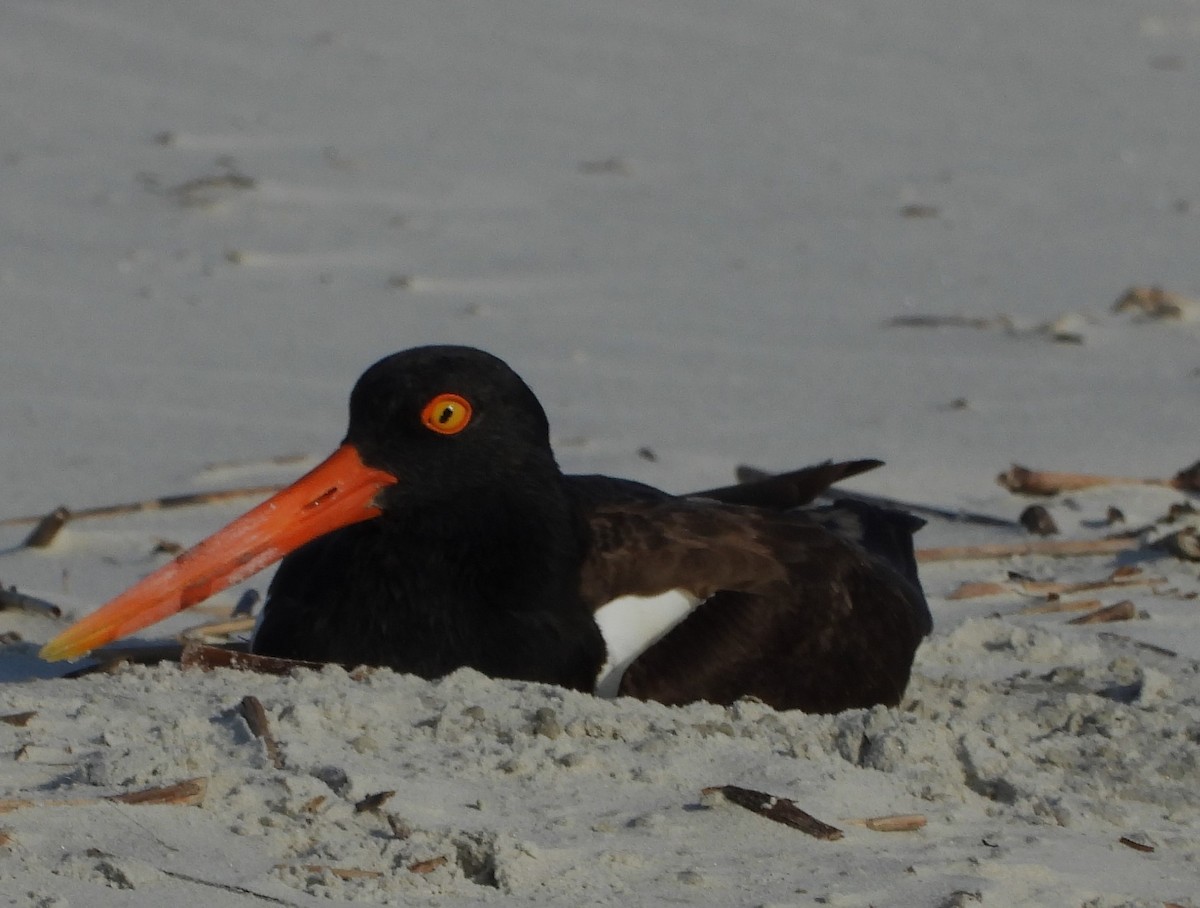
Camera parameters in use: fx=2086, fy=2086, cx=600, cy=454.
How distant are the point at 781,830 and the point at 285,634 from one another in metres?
Answer: 1.40

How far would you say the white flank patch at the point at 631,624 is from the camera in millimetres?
4285

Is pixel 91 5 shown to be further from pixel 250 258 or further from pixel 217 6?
pixel 250 258

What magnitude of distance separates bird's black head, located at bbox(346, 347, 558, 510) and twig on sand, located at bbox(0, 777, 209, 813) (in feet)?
4.08

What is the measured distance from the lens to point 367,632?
420 centimetres

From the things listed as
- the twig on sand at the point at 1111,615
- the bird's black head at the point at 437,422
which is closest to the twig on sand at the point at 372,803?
the bird's black head at the point at 437,422

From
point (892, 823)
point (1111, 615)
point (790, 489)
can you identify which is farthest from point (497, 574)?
point (1111, 615)

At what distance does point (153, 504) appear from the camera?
6.07 meters

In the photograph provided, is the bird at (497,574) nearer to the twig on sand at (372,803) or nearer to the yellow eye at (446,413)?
the yellow eye at (446,413)

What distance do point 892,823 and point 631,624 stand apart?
114 cm

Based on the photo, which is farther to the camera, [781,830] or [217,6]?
[217,6]

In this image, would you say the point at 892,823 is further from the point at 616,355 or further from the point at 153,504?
the point at 616,355

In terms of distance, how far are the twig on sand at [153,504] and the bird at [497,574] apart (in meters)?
1.69

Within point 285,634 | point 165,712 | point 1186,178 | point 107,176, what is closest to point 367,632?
point 285,634

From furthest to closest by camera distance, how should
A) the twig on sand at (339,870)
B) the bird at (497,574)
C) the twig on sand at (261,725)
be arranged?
the bird at (497,574), the twig on sand at (261,725), the twig on sand at (339,870)
